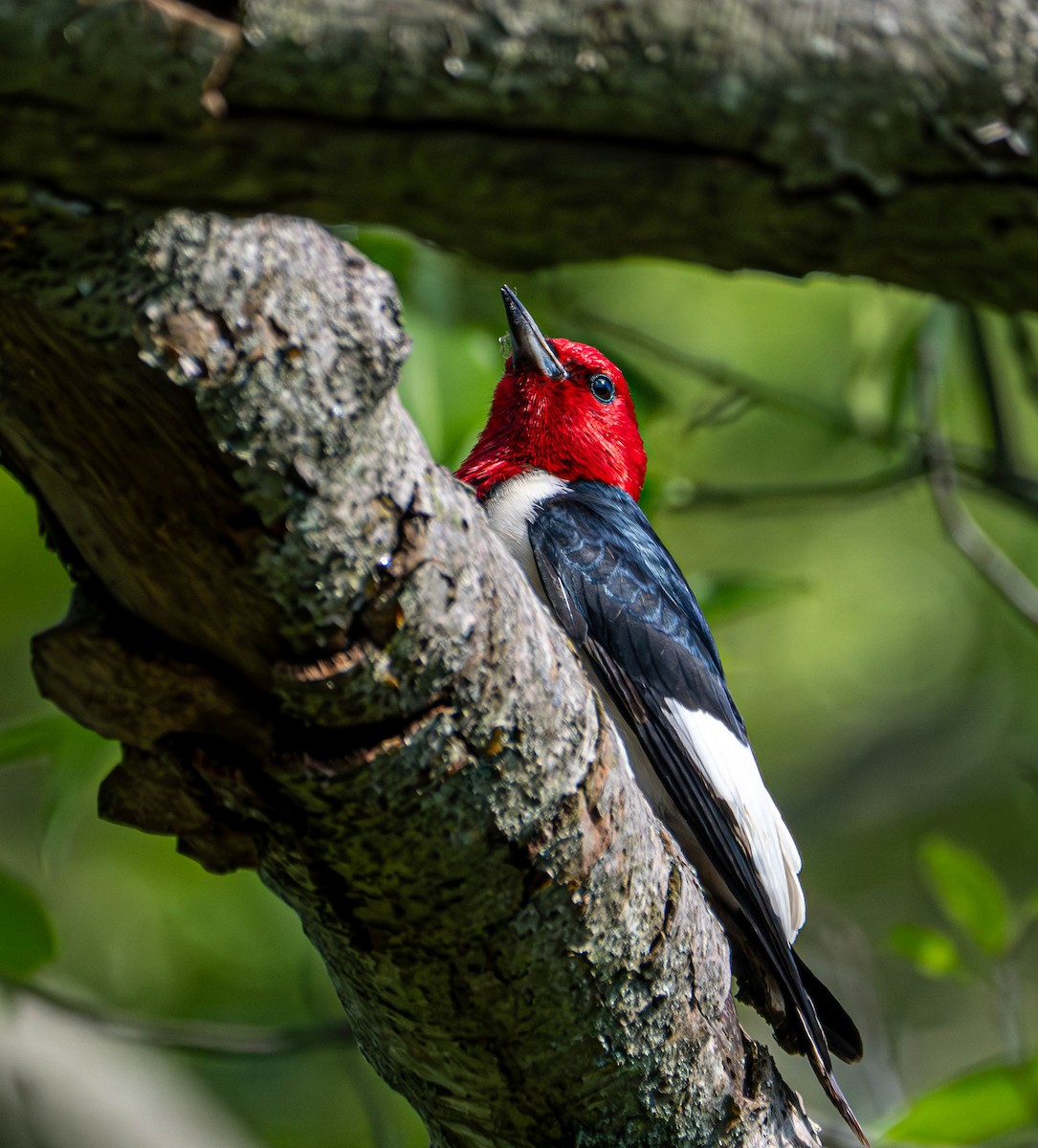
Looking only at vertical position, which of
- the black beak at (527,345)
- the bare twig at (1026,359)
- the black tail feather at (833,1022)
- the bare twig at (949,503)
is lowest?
the black tail feather at (833,1022)

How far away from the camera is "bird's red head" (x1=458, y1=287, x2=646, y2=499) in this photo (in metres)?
3.34

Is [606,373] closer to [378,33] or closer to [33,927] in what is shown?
[33,927]

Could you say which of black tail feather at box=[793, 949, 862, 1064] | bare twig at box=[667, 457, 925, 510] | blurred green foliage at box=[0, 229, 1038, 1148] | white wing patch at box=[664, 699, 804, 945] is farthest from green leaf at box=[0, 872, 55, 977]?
bare twig at box=[667, 457, 925, 510]

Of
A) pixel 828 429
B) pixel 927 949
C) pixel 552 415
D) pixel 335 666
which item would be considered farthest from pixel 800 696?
pixel 335 666

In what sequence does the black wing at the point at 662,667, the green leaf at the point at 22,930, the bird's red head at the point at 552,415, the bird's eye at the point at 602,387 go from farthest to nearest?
the bird's eye at the point at 602,387 → the bird's red head at the point at 552,415 → the green leaf at the point at 22,930 → the black wing at the point at 662,667

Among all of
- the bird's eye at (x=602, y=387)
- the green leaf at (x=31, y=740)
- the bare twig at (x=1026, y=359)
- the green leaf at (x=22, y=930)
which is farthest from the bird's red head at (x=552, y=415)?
the bare twig at (x=1026, y=359)

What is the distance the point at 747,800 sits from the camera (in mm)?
2615

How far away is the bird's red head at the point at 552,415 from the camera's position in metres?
3.34

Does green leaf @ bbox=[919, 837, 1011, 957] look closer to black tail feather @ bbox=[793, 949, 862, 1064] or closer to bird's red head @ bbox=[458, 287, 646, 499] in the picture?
black tail feather @ bbox=[793, 949, 862, 1064]

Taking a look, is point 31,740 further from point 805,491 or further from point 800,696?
point 800,696

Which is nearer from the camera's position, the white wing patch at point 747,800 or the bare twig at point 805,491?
Answer: the white wing patch at point 747,800

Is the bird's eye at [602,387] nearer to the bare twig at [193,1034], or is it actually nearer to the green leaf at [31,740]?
the green leaf at [31,740]

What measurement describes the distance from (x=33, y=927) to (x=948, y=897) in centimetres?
256

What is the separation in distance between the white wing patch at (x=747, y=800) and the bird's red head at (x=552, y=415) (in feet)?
3.07
